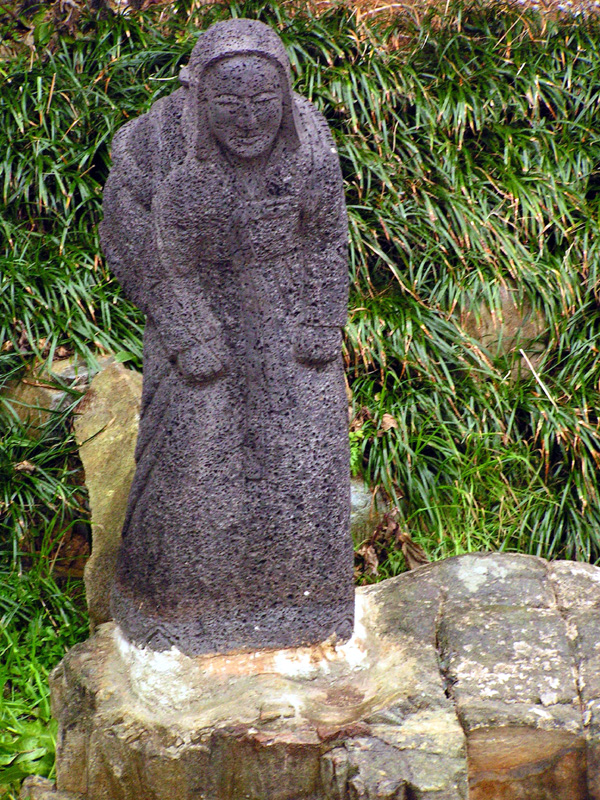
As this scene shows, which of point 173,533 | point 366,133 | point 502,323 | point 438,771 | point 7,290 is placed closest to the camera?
point 438,771

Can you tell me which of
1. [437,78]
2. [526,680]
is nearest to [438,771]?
[526,680]

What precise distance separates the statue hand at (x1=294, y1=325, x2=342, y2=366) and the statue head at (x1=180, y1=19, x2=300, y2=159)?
1.54 ft

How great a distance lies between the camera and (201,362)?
96.6 inches

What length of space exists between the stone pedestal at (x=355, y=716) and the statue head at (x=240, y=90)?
1.34m

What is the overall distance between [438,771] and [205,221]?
4.68 ft

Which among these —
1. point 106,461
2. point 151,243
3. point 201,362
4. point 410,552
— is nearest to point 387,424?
point 410,552

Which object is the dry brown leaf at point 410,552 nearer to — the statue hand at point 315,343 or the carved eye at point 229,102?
the statue hand at point 315,343

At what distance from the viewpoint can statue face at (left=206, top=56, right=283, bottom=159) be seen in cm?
221

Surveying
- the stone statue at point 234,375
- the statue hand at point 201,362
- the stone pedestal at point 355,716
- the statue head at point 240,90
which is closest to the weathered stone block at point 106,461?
the stone pedestal at point 355,716

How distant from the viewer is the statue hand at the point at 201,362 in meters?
2.45

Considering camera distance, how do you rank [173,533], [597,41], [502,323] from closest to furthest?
[173,533]
[502,323]
[597,41]

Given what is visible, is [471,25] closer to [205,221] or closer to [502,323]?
[502,323]

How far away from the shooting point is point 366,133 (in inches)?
193

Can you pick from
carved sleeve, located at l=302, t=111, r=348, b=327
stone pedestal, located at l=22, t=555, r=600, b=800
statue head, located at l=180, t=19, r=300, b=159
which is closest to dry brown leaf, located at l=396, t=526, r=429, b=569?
stone pedestal, located at l=22, t=555, r=600, b=800
